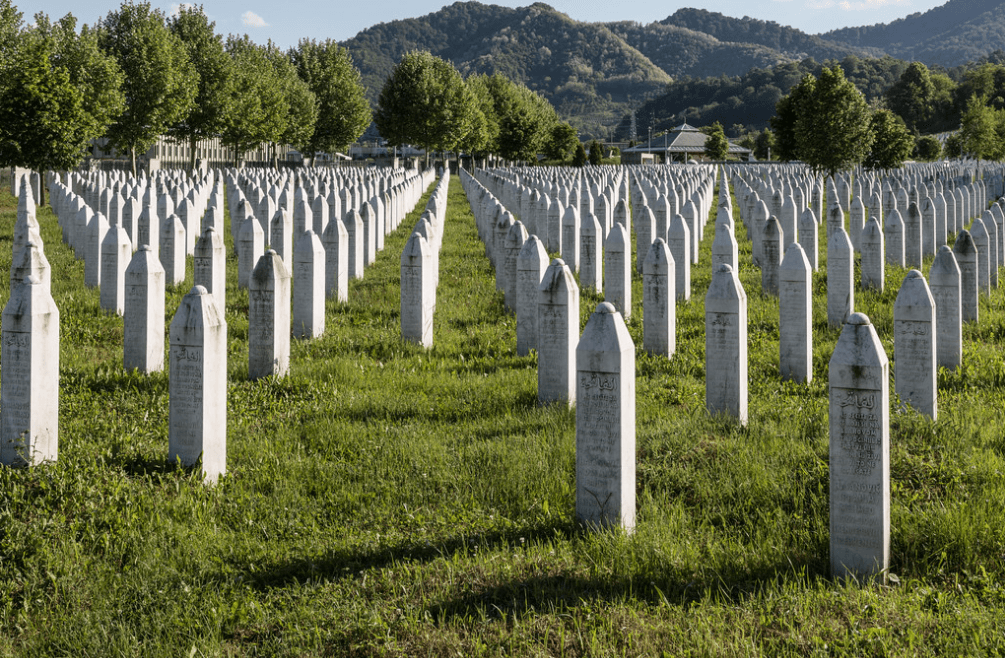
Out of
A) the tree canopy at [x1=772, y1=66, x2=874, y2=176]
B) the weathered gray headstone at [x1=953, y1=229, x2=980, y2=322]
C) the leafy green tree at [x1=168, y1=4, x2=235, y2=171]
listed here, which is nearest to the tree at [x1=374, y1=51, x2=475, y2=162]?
the leafy green tree at [x1=168, y1=4, x2=235, y2=171]

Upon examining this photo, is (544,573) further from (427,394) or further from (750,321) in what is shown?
(750,321)

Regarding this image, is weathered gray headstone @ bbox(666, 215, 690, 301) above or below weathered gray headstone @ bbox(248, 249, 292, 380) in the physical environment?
above

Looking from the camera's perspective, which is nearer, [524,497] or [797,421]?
[524,497]

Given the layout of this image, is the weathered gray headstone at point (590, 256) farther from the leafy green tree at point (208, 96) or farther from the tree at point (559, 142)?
the tree at point (559, 142)

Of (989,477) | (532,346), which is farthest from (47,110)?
(989,477)

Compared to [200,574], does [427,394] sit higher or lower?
higher

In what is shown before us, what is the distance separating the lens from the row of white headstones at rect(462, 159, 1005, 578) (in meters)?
3.76

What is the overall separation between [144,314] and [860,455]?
5.53 metres

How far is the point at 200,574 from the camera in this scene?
3.86 m

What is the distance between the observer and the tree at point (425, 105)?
2371 inches

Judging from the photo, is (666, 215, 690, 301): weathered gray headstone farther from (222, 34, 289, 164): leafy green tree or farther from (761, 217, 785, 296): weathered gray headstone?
(222, 34, 289, 164): leafy green tree

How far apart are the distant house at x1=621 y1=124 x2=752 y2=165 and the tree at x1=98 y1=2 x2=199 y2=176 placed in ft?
269

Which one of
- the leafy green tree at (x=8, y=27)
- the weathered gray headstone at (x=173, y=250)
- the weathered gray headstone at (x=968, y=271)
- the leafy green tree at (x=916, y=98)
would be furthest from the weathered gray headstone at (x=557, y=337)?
the leafy green tree at (x=916, y=98)

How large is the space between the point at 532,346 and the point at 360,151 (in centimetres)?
12293
